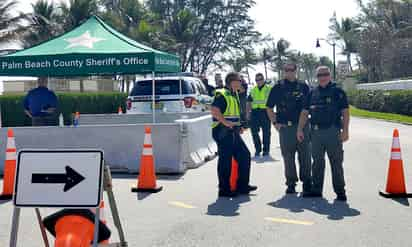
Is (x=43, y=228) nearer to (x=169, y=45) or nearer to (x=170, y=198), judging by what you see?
(x=170, y=198)

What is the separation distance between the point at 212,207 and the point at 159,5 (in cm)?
5244

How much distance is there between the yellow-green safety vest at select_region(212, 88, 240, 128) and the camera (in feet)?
27.9

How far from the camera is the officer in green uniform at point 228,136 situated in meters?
8.43

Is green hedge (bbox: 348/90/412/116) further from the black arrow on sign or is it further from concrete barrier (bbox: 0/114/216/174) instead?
the black arrow on sign

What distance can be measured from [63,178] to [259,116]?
9441 millimetres

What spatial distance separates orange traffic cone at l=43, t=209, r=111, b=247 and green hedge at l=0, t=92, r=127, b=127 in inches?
870

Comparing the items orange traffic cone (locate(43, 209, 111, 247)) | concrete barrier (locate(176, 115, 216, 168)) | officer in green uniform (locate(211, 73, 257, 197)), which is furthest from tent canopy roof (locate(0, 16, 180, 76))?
orange traffic cone (locate(43, 209, 111, 247))

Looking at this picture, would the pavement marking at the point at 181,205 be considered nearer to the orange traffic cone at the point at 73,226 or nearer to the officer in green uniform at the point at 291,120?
the officer in green uniform at the point at 291,120

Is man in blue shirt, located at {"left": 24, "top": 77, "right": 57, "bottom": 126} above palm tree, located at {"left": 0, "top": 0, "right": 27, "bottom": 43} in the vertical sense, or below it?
below

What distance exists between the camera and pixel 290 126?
28.2 feet

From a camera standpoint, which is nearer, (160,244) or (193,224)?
(160,244)

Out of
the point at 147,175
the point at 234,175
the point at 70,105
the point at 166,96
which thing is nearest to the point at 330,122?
the point at 234,175

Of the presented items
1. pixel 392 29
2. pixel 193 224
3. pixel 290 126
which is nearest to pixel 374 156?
pixel 290 126

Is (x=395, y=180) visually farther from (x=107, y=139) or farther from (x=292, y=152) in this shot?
(x=107, y=139)
